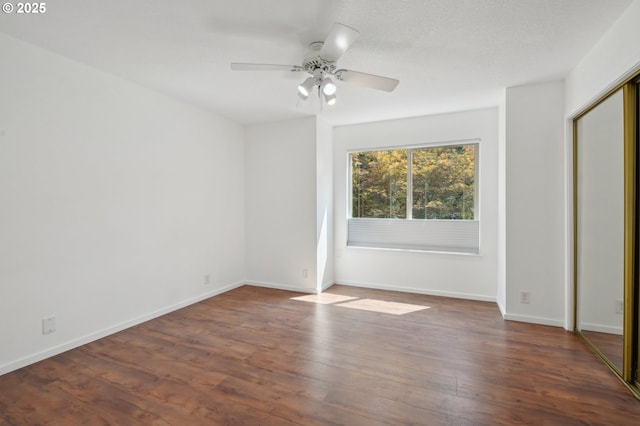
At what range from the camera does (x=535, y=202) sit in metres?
3.12

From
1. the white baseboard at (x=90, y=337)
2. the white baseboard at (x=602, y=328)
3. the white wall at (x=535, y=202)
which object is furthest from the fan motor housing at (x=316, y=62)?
the white baseboard at (x=90, y=337)

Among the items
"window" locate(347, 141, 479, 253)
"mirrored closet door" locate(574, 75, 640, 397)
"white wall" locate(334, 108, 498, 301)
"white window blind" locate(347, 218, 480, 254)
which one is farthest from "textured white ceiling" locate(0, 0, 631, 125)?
"white window blind" locate(347, 218, 480, 254)

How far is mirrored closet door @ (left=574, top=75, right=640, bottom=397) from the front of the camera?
204cm

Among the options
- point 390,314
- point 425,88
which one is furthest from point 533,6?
point 390,314

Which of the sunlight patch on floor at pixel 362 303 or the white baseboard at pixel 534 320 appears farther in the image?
the sunlight patch on floor at pixel 362 303

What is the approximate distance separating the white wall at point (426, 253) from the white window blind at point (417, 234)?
0.11 metres

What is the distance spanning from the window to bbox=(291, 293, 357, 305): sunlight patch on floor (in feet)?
3.12

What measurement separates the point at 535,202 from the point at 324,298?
2.71 metres

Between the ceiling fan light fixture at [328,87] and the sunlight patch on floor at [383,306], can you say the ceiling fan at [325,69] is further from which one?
the sunlight patch on floor at [383,306]

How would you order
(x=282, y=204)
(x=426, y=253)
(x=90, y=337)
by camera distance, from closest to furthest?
(x=90, y=337) < (x=426, y=253) < (x=282, y=204)

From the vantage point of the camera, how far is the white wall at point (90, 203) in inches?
89.8

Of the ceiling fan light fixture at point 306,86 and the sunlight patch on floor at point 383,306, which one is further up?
the ceiling fan light fixture at point 306,86

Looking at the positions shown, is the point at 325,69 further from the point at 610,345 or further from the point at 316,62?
the point at 610,345

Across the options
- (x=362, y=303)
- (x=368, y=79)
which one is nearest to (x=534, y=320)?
(x=362, y=303)
